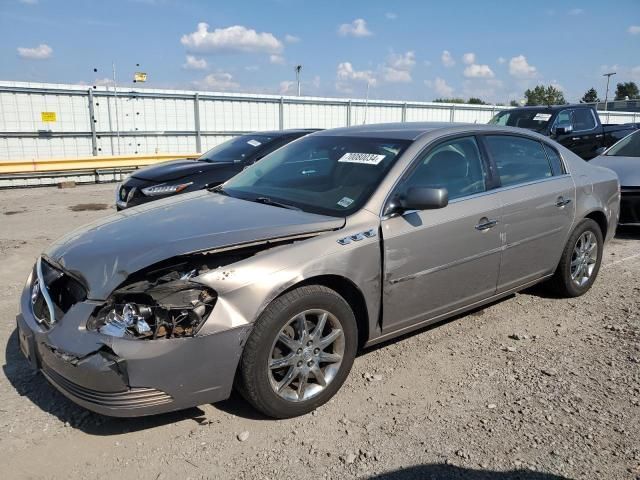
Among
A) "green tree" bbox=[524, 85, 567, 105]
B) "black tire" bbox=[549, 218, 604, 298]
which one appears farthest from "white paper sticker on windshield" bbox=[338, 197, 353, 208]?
"green tree" bbox=[524, 85, 567, 105]

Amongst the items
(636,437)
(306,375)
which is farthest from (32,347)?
(636,437)

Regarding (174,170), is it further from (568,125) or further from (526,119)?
(568,125)

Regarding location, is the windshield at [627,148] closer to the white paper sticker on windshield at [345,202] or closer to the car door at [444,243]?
the car door at [444,243]

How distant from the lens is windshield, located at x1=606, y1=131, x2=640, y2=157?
812 cm

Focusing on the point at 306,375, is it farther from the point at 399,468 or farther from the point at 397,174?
the point at 397,174

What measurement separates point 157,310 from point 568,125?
1060 cm

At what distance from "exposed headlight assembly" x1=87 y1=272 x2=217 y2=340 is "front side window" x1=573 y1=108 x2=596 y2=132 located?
35.5 ft

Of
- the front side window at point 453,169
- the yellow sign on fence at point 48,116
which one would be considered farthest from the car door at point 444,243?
the yellow sign on fence at point 48,116

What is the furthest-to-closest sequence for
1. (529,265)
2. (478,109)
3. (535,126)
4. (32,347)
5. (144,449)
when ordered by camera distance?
(478,109), (535,126), (529,265), (32,347), (144,449)

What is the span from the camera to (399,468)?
2621 mm

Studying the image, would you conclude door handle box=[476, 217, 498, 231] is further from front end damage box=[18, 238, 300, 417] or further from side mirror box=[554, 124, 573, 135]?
side mirror box=[554, 124, 573, 135]

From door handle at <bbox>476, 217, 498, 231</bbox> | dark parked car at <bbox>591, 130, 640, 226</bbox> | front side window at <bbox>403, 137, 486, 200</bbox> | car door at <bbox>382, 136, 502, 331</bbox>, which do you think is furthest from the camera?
dark parked car at <bbox>591, 130, 640, 226</bbox>

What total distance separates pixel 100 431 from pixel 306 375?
1181 millimetres

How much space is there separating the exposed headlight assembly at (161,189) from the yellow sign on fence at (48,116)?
8.77m
